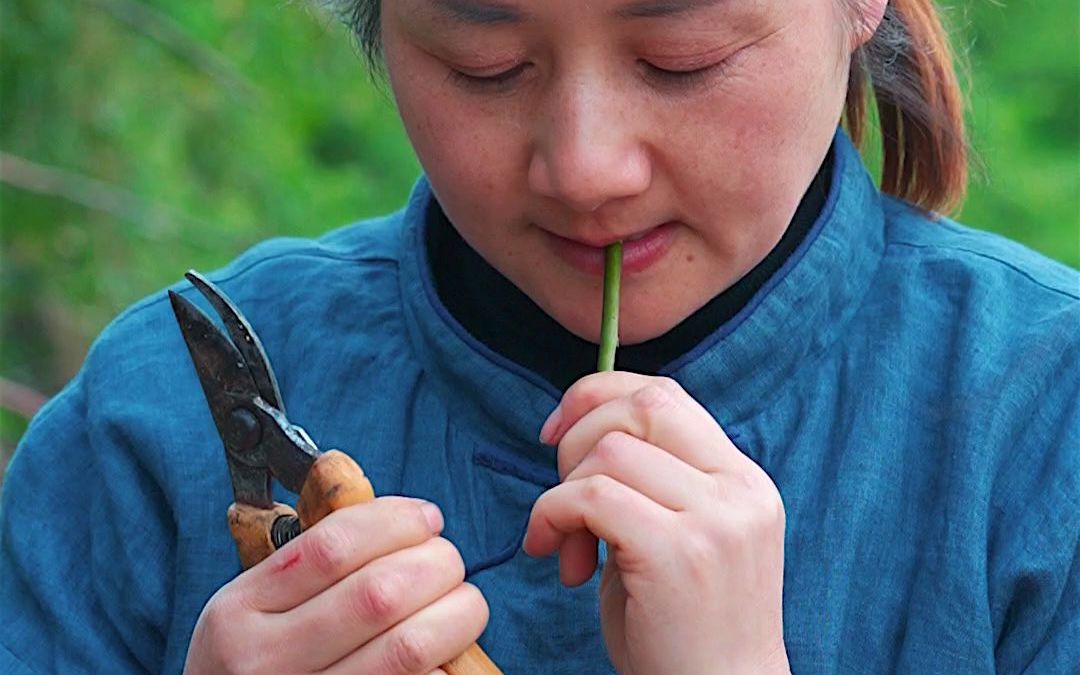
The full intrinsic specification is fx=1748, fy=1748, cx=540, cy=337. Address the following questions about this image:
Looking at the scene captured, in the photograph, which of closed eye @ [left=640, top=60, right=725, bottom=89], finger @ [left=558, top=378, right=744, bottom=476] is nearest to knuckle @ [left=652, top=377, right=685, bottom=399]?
finger @ [left=558, top=378, right=744, bottom=476]

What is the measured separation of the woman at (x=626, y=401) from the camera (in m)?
1.16

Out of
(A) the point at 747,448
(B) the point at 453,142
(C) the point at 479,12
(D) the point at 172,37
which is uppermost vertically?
(C) the point at 479,12

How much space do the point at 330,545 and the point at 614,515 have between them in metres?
0.18

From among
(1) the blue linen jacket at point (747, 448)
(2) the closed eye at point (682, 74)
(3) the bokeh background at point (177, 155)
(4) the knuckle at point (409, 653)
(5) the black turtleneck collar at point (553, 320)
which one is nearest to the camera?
(4) the knuckle at point (409, 653)

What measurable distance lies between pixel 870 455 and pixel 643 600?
1.06 ft

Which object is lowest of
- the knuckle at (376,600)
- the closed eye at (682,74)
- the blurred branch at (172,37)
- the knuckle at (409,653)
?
the blurred branch at (172,37)

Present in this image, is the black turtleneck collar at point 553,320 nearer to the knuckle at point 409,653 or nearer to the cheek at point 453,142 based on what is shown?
the cheek at point 453,142

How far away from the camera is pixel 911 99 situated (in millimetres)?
1563

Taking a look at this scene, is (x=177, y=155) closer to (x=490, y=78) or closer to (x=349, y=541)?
(x=490, y=78)

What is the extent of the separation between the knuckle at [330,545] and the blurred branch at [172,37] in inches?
78.1

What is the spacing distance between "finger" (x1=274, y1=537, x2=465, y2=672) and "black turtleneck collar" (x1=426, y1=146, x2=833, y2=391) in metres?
0.35

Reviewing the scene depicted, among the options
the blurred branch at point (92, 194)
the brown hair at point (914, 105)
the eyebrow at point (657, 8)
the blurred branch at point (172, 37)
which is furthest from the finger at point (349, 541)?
the blurred branch at point (172, 37)

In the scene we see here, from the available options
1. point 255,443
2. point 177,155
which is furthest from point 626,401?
Result: point 177,155

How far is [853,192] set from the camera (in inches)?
58.3
